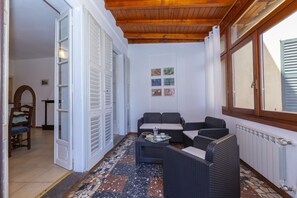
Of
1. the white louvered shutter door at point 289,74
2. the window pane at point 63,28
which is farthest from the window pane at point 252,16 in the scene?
the window pane at point 63,28

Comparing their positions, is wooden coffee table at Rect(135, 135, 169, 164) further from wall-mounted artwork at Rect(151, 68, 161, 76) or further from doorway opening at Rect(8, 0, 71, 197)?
wall-mounted artwork at Rect(151, 68, 161, 76)

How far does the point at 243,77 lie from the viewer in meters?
3.15

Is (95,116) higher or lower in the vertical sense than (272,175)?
higher

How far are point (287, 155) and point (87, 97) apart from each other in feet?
8.44

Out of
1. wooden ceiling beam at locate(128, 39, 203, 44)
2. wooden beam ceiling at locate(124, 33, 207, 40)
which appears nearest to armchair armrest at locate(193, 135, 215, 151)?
wooden beam ceiling at locate(124, 33, 207, 40)

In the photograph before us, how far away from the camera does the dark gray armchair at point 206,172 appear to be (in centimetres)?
133

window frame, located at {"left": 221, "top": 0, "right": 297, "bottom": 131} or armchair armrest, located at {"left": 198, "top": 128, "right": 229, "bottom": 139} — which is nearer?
window frame, located at {"left": 221, "top": 0, "right": 297, "bottom": 131}

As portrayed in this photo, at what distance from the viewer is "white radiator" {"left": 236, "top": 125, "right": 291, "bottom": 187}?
6.02ft

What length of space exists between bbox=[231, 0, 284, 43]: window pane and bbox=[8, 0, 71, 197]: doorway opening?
2.81 m

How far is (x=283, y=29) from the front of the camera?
2092 mm

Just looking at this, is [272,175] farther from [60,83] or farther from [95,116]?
[60,83]

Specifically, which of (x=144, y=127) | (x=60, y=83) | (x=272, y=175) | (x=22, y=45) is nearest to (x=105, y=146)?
(x=144, y=127)

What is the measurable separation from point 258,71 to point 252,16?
101 centimetres

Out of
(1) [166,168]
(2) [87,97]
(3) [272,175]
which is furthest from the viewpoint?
(2) [87,97]
